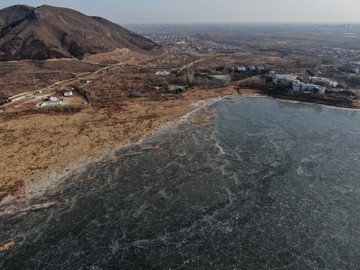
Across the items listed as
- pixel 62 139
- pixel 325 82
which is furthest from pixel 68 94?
pixel 325 82

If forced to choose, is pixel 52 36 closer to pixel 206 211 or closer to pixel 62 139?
pixel 62 139

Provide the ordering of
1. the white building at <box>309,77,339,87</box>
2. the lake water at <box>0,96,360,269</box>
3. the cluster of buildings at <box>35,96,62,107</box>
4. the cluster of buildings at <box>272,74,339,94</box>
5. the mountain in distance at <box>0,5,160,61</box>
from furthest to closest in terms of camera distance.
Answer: the mountain in distance at <box>0,5,160,61</box> < the white building at <box>309,77,339,87</box> < the cluster of buildings at <box>272,74,339,94</box> < the cluster of buildings at <box>35,96,62,107</box> < the lake water at <box>0,96,360,269</box>

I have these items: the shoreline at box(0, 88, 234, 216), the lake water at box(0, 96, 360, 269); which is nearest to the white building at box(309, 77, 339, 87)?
the lake water at box(0, 96, 360, 269)

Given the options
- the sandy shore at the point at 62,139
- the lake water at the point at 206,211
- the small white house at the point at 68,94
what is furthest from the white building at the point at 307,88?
the small white house at the point at 68,94

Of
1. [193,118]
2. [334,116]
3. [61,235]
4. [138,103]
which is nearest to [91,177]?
[61,235]

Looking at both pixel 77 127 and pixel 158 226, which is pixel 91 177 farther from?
pixel 77 127

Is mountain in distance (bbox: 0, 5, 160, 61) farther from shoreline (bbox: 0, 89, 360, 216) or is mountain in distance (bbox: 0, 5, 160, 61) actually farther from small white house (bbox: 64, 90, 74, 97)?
shoreline (bbox: 0, 89, 360, 216)

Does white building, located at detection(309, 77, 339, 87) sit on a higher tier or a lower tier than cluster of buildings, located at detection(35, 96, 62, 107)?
lower

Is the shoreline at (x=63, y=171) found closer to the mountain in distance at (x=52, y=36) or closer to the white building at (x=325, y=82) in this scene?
the white building at (x=325, y=82)
